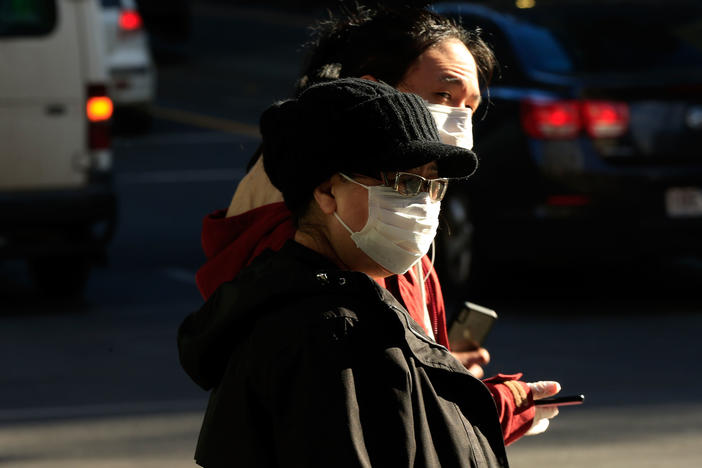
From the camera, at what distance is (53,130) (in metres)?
8.20

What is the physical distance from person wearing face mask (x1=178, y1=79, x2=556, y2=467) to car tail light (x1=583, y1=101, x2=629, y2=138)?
5515 millimetres

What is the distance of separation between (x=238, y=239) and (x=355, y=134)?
54 centimetres

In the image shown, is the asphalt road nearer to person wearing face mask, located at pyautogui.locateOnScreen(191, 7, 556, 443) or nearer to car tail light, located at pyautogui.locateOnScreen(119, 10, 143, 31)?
person wearing face mask, located at pyautogui.locateOnScreen(191, 7, 556, 443)

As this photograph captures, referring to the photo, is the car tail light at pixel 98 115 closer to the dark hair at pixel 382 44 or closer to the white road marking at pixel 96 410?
the white road marking at pixel 96 410

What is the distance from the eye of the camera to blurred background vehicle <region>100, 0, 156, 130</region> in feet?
55.7

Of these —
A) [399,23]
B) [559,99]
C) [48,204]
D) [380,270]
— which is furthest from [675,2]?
[380,270]

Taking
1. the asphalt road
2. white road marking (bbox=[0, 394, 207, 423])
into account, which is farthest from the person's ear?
white road marking (bbox=[0, 394, 207, 423])

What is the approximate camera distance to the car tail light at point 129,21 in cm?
1694

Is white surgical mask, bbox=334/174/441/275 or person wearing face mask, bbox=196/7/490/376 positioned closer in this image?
white surgical mask, bbox=334/174/441/275

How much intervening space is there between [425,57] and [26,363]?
4.71m

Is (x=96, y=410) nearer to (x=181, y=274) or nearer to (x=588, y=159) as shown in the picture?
(x=588, y=159)

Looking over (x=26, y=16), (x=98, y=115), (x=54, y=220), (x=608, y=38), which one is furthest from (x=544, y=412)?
(x=26, y=16)

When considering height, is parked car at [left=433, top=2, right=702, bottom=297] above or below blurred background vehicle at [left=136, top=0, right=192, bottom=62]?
above

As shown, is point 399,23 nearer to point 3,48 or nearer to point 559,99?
point 559,99
